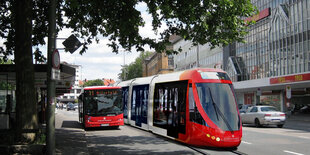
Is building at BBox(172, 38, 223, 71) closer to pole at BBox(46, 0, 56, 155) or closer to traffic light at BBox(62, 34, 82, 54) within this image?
traffic light at BBox(62, 34, 82, 54)

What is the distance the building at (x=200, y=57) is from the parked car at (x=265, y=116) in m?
28.6

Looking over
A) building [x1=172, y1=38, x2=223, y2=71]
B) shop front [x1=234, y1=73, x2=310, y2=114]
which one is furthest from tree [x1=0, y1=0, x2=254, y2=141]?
building [x1=172, y1=38, x2=223, y2=71]

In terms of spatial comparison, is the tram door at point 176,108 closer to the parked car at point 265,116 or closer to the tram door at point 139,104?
the tram door at point 139,104

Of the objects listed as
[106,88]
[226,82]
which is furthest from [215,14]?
[106,88]

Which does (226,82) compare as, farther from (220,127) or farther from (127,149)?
(127,149)

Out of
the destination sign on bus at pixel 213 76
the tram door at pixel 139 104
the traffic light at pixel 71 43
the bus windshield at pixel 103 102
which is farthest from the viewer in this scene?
the bus windshield at pixel 103 102

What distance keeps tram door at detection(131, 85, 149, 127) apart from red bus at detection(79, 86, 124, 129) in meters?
0.90

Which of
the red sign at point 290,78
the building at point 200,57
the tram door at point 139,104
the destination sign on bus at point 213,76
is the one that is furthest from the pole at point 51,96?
the building at point 200,57

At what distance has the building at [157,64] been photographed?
96419mm

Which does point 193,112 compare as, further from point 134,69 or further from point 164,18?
point 134,69

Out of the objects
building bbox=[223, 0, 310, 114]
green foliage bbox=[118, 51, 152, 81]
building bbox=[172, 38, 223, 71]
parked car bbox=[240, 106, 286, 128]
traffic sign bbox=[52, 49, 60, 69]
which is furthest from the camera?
green foliage bbox=[118, 51, 152, 81]

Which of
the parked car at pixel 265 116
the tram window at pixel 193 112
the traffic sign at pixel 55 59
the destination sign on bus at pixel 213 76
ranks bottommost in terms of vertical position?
the parked car at pixel 265 116

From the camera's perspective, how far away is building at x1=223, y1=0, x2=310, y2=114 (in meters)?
41.4

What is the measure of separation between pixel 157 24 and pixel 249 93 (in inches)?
1874
